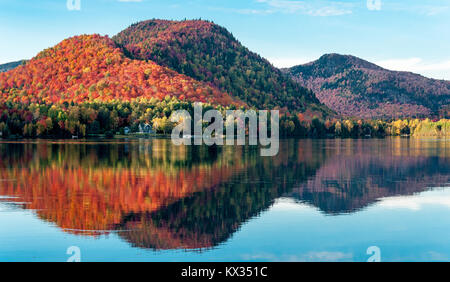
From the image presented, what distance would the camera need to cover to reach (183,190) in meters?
28.7

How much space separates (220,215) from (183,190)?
7319 millimetres

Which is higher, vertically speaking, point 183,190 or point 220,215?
point 183,190

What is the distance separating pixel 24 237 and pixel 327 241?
10.9 metres

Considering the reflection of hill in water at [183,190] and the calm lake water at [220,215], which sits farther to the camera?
the reflection of hill in water at [183,190]

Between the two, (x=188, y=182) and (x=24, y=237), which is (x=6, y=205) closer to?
(x=24, y=237)

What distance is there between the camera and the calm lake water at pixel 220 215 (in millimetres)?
16453

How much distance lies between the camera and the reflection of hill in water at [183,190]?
1936 cm

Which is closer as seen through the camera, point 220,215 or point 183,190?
point 220,215

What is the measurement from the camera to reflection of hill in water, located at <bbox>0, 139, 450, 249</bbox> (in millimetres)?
19359

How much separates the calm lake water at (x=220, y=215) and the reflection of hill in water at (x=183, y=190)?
56 mm

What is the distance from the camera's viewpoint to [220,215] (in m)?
21.7

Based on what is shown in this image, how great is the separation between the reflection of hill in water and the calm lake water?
0.18 ft

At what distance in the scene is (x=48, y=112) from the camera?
126125mm
